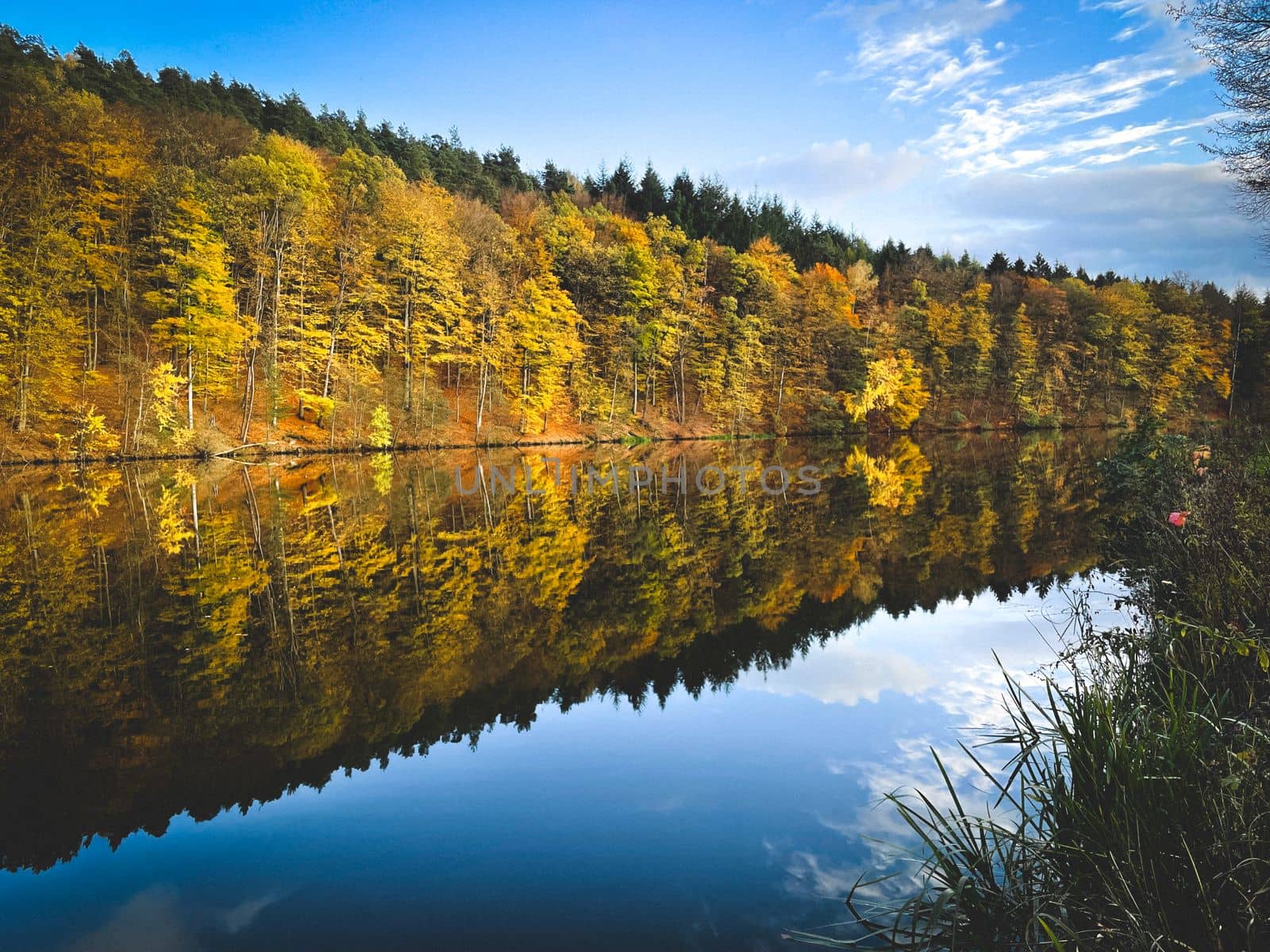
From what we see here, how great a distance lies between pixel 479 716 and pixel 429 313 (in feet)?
119

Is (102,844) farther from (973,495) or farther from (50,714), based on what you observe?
(973,495)

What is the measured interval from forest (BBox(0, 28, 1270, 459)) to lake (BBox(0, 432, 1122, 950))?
11972 mm

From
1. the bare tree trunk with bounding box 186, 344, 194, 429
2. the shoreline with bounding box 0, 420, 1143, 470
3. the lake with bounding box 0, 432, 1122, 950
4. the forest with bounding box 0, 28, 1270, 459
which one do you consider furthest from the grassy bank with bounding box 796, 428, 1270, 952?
the bare tree trunk with bounding box 186, 344, 194, 429

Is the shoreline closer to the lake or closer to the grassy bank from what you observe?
the lake

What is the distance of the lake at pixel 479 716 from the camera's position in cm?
342

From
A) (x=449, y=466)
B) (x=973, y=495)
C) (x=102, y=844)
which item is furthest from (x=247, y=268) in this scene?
(x=102, y=844)

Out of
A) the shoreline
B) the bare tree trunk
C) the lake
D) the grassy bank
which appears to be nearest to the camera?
the grassy bank

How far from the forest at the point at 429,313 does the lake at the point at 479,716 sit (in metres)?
12.0

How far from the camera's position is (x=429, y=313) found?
38625 millimetres

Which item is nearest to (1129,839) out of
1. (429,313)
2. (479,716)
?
(479,716)

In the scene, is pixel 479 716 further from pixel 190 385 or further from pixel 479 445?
pixel 479 445

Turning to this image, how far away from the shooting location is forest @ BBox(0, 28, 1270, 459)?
28.1 m

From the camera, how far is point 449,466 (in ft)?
84.0

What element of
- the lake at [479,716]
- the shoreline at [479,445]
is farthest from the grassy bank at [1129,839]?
the shoreline at [479,445]
